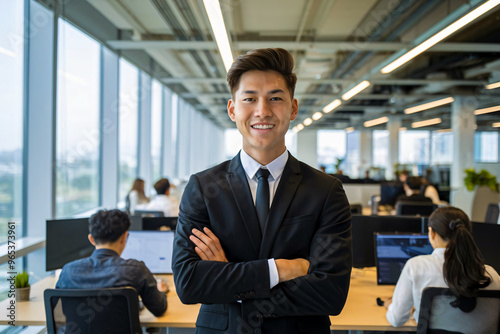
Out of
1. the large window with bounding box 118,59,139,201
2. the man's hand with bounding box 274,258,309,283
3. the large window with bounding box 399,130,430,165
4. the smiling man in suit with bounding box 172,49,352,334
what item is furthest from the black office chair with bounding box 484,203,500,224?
the large window with bounding box 399,130,430,165

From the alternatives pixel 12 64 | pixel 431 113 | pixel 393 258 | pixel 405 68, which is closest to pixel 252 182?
pixel 393 258

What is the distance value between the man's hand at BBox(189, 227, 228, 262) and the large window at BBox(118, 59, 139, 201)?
587 centimetres

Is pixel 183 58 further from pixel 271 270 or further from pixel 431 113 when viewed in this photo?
pixel 431 113

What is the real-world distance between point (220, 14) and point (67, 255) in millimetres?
2194

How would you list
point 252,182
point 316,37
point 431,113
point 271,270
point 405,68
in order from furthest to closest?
point 431,113, point 405,68, point 316,37, point 252,182, point 271,270

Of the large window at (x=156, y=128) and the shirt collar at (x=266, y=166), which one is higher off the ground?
the large window at (x=156, y=128)

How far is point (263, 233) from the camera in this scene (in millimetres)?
1259

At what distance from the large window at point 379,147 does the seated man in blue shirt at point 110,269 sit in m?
20.7

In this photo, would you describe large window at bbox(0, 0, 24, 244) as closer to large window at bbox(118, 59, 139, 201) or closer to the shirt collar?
large window at bbox(118, 59, 139, 201)

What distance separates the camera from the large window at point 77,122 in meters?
4.73

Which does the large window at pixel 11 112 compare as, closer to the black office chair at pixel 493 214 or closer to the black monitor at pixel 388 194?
the black monitor at pixel 388 194

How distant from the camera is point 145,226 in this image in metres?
3.30

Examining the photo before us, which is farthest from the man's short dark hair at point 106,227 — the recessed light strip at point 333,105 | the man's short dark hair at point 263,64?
the recessed light strip at point 333,105

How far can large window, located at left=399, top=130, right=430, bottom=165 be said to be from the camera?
810 inches
